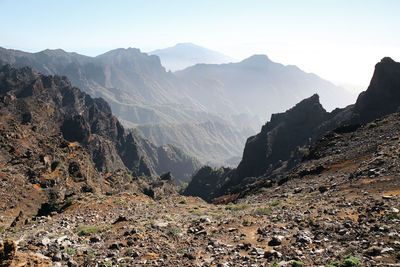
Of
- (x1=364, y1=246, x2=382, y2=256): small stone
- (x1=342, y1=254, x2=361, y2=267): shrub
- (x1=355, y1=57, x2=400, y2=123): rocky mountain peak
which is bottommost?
(x1=342, y1=254, x2=361, y2=267): shrub

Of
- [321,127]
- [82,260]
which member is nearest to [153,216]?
[82,260]

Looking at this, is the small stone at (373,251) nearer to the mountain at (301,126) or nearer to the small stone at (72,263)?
the small stone at (72,263)

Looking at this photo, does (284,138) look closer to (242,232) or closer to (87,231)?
(242,232)

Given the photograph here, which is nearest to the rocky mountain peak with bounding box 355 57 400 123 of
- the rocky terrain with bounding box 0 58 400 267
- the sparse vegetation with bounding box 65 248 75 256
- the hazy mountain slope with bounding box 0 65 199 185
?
the rocky terrain with bounding box 0 58 400 267

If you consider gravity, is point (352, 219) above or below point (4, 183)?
above

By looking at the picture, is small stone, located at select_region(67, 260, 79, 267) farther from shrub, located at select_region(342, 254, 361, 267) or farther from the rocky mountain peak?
the rocky mountain peak

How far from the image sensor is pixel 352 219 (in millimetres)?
15922

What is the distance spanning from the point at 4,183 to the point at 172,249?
33.5 m

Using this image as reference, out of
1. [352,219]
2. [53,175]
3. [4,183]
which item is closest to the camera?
[352,219]

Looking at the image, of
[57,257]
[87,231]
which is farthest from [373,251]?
[87,231]

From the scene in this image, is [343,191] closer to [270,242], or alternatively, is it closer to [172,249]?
[270,242]

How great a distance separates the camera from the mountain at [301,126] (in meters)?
69.1

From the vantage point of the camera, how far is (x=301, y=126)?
100812 millimetres

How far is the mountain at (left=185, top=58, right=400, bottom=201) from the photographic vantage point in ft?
227
